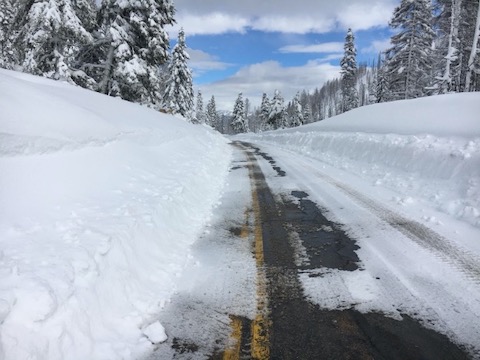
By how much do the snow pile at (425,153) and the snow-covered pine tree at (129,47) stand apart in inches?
395

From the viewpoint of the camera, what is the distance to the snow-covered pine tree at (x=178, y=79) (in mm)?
41219

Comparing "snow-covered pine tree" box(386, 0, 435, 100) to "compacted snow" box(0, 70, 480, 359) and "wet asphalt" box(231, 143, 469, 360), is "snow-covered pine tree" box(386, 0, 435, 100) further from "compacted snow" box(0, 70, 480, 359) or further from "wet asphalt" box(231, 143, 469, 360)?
"wet asphalt" box(231, 143, 469, 360)

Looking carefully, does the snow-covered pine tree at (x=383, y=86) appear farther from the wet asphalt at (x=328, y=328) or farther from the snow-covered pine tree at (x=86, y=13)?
the wet asphalt at (x=328, y=328)

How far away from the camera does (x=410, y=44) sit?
30.6m

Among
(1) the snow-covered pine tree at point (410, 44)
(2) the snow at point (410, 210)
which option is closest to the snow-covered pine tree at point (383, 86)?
(1) the snow-covered pine tree at point (410, 44)

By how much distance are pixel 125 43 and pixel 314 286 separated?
17372 mm

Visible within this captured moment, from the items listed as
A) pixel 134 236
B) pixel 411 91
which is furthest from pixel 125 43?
pixel 411 91

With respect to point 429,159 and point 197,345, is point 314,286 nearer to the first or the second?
point 197,345

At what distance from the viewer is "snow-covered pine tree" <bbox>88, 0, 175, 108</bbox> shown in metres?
18.3

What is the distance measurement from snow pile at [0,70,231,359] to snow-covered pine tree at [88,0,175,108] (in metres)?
10.2

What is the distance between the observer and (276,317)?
3.58 metres

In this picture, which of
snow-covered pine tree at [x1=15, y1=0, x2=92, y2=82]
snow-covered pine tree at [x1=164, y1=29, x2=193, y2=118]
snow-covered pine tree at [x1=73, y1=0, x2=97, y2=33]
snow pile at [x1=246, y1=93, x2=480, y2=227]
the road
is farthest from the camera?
snow-covered pine tree at [x1=164, y1=29, x2=193, y2=118]

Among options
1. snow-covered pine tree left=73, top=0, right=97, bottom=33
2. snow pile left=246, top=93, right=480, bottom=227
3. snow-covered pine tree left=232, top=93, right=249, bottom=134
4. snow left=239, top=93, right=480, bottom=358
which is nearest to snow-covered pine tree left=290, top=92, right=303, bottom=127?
snow-covered pine tree left=232, top=93, right=249, bottom=134

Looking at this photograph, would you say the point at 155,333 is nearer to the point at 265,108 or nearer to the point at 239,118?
the point at 265,108
